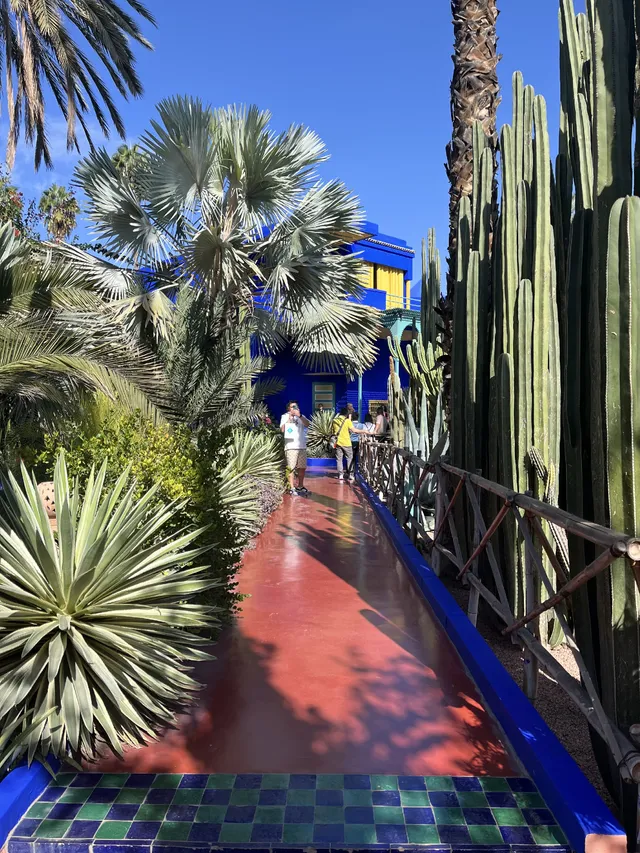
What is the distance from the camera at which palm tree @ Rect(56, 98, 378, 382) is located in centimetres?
872

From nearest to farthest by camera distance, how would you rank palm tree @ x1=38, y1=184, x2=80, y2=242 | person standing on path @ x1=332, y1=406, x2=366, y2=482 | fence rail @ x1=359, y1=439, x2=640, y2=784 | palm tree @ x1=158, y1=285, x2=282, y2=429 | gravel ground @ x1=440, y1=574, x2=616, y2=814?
fence rail @ x1=359, y1=439, x2=640, y2=784 < gravel ground @ x1=440, y1=574, x2=616, y2=814 < palm tree @ x1=158, y1=285, x2=282, y2=429 < person standing on path @ x1=332, y1=406, x2=366, y2=482 < palm tree @ x1=38, y1=184, x2=80, y2=242

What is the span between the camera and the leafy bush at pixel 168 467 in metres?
4.18

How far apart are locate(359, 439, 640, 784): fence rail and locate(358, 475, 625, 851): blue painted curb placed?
0.54ft

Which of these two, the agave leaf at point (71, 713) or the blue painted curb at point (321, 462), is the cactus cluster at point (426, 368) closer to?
the agave leaf at point (71, 713)

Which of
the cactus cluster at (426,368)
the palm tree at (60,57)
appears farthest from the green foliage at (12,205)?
the cactus cluster at (426,368)

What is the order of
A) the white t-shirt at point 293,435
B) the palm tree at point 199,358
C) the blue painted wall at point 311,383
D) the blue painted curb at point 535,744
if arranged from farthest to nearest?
1. the blue painted wall at point 311,383
2. the white t-shirt at point 293,435
3. the palm tree at point 199,358
4. the blue painted curb at point 535,744

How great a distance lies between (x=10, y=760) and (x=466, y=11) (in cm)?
651

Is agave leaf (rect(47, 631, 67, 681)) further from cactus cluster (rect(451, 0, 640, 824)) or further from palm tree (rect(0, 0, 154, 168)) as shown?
palm tree (rect(0, 0, 154, 168))

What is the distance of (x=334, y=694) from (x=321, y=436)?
596 inches

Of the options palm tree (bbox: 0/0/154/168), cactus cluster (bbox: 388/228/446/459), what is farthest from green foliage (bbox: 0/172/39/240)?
cactus cluster (bbox: 388/228/446/459)

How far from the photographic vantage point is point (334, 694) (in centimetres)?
333

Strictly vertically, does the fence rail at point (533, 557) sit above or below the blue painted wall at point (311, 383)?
below

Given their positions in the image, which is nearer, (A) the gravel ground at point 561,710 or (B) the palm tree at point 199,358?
(A) the gravel ground at point 561,710

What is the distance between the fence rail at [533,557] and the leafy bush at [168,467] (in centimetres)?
170
